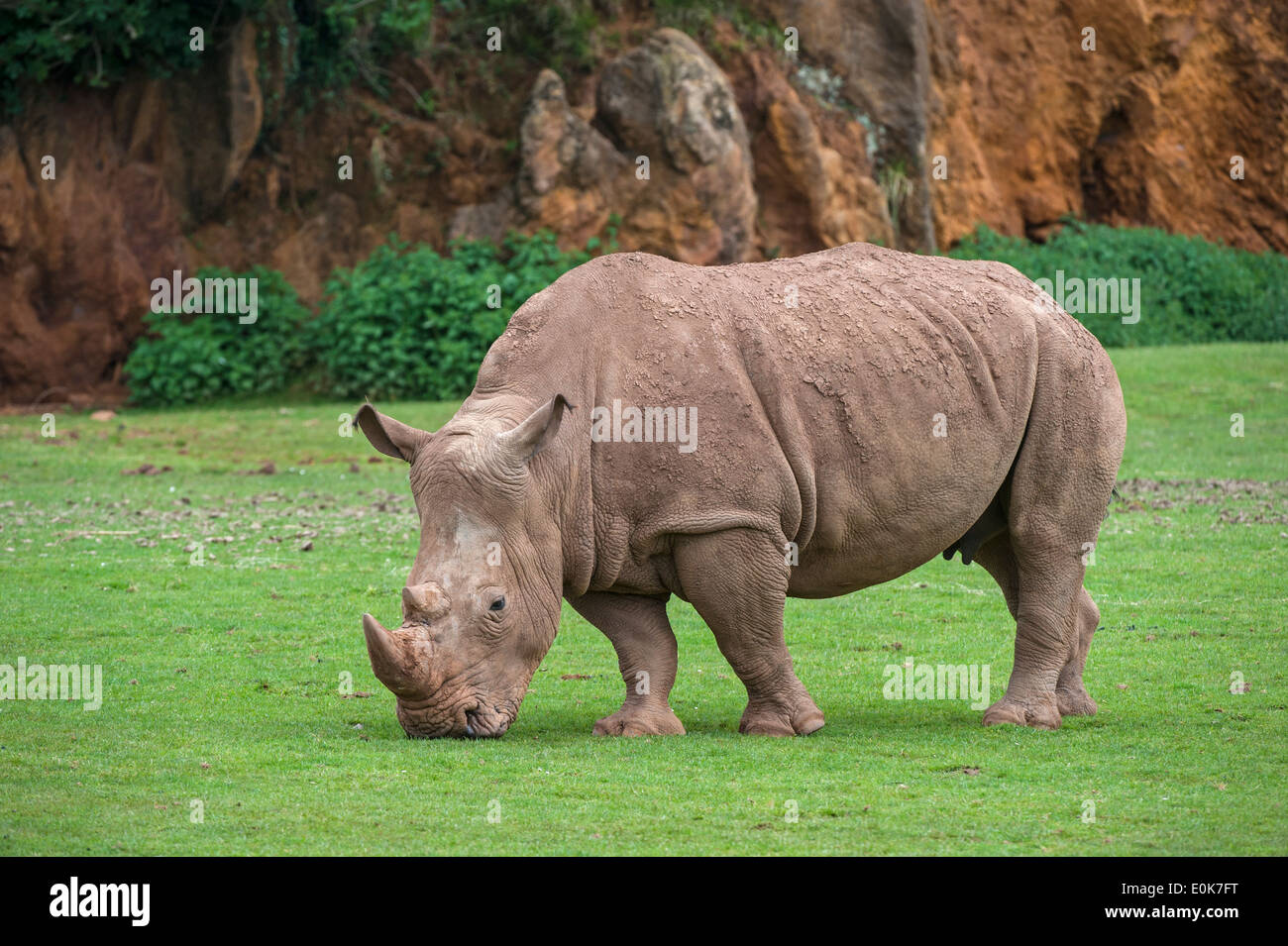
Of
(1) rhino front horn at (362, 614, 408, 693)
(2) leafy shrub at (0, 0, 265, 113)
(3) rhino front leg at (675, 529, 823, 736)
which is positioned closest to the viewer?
(1) rhino front horn at (362, 614, 408, 693)

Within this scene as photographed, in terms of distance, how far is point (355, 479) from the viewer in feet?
60.2

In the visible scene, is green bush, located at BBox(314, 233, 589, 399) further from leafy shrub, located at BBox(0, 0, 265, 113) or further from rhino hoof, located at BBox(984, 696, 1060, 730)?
rhino hoof, located at BBox(984, 696, 1060, 730)

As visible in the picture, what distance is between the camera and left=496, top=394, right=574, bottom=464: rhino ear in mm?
7762

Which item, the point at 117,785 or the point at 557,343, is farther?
the point at 557,343

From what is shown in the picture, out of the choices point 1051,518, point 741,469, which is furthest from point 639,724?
point 1051,518

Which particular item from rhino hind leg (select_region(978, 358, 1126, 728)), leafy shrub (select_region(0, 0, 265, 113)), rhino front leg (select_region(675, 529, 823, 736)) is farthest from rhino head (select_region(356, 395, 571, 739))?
leafy shrub (select_region(0, 0, 265, 113))

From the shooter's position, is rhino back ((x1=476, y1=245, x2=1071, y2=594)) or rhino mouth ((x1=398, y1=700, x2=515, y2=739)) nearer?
rhino mouth ((x1=398, y1=700, x2=515, y2=739))

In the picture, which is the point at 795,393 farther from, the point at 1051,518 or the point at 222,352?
the point at 222,352

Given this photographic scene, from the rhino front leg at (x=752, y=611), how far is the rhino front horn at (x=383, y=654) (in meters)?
1.53

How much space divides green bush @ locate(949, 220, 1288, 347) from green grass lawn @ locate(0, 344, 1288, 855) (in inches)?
426

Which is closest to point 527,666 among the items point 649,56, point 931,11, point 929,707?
point 929,707

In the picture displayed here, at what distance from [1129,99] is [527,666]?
27129 mm

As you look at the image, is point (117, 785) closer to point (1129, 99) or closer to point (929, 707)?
point (929, 707)

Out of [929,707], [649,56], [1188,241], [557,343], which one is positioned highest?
[649,56]
